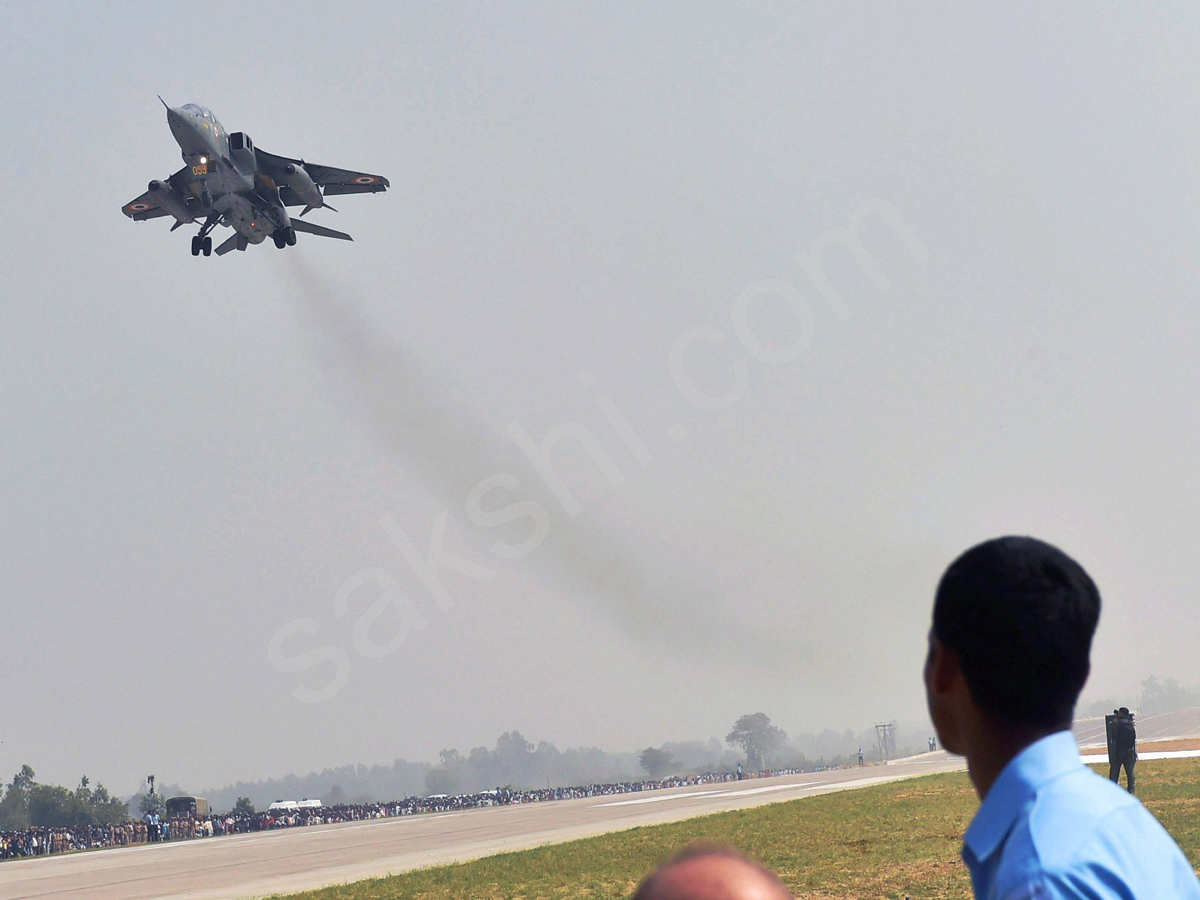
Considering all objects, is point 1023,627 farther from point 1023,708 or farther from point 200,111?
point 200,111

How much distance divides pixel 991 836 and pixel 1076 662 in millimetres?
605

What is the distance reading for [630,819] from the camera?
1773 inches

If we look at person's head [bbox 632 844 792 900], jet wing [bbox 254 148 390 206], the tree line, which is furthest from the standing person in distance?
the tree line

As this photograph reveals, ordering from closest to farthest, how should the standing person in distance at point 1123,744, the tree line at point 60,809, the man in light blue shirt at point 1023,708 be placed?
the man in light blue shirt at point 1023,708 → the standing person in distance at point 1123,744 → the tree line at point 60,809

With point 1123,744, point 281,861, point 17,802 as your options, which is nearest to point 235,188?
point 281,861

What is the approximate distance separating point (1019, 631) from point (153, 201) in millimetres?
46652

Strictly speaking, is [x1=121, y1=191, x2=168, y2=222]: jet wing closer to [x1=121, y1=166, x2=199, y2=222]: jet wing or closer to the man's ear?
[x1=121, y1=166, x2=199, y2=222]: jet wing

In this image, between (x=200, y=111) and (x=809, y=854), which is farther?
(x=200, y=111)

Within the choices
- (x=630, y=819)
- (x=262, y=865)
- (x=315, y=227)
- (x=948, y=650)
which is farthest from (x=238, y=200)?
(x=948, y=650)

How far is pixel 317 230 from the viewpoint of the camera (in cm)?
4600

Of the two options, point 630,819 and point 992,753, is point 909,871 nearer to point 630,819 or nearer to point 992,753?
point 992,753

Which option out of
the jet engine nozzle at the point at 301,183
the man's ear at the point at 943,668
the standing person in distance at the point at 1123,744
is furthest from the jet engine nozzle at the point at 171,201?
the man's ear at the point at 943,668

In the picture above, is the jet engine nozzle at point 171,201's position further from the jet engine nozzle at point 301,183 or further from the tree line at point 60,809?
the tree line at point 60,809

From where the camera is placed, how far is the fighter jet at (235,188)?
40.9 meters
